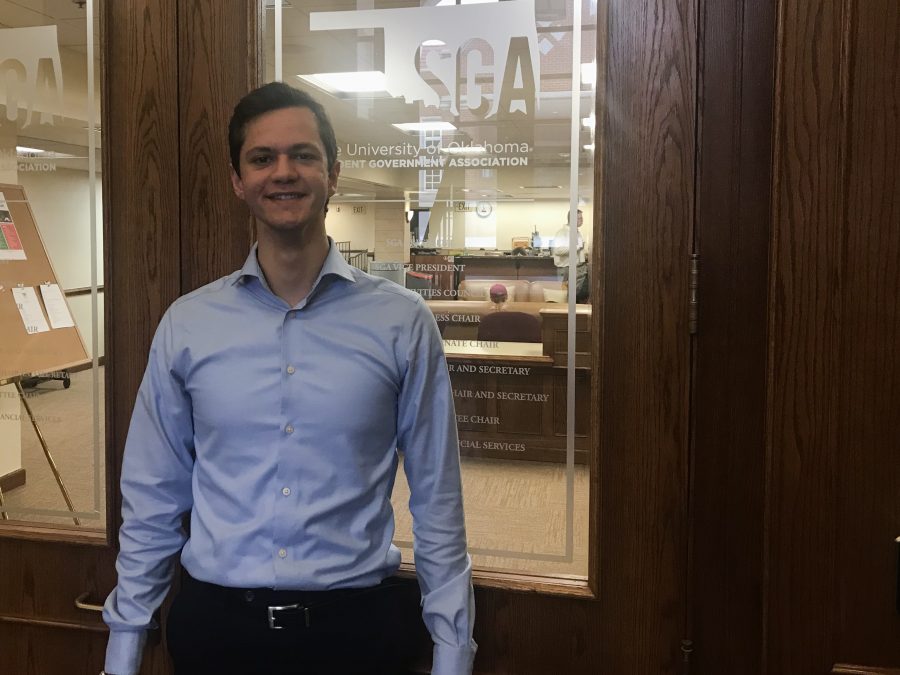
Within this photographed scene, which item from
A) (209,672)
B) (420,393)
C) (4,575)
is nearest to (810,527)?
Result: (420,393)

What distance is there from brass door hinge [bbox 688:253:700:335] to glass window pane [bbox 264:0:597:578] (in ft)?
0.64

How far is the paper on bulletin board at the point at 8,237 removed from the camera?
1.79 m

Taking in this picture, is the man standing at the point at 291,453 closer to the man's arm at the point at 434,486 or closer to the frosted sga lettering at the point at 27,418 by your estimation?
the man's arm at the point at 434,486

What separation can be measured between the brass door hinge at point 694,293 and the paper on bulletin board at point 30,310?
1.57 meters

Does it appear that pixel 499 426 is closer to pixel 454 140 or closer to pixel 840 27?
pixel 454 140

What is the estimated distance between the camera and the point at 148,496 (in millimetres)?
1372

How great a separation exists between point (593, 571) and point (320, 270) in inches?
32.0

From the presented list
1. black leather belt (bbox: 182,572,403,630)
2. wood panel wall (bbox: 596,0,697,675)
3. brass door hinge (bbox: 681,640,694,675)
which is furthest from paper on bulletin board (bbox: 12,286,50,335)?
brass door hinge (bbox: 681,640,694,675)

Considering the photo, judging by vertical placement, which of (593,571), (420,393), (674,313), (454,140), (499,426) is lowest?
(593,571)

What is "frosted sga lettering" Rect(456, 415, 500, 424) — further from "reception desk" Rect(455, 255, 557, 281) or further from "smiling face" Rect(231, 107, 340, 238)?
"smiling face" Rect(231, 107, 340, 238)

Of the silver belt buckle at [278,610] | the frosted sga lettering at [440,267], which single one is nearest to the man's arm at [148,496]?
the silver belt buckle at [278,610]

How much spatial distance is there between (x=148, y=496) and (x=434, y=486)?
1.79 feet

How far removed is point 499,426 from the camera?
1521 mm

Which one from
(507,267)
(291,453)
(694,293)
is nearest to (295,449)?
(291,453)
